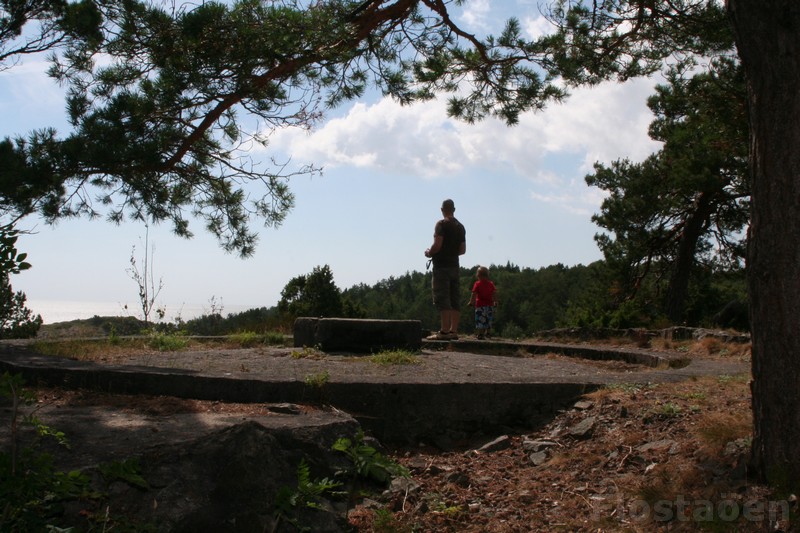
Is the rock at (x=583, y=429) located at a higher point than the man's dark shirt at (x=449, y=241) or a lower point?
lower

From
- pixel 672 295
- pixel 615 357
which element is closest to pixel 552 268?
pixel 672 295

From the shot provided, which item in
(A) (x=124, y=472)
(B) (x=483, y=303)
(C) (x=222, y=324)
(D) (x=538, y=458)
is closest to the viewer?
(A) (x=124, y=472)

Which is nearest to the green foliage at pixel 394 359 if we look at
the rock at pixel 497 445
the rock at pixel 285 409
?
the rock at pixel 497 445

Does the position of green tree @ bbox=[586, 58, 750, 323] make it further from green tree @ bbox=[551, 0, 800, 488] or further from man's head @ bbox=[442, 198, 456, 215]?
green tree @ bbox=[551, 0, 800, 488]

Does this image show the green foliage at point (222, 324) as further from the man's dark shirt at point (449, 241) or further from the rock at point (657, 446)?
the rock at point (657, 446)

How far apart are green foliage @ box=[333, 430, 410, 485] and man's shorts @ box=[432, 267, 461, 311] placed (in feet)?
17.0

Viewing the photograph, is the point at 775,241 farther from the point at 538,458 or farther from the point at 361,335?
the point at 361,335

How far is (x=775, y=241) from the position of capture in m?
2.95

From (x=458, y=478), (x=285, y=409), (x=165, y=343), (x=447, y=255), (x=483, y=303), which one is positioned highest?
(x=447, y=255)

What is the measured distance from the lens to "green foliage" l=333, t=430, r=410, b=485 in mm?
3283

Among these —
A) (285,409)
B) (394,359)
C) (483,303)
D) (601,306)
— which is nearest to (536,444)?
(285,409)

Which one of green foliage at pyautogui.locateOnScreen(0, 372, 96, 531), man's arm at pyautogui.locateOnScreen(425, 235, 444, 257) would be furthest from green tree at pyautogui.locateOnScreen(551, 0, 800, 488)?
man's arm at pyautogui.locateOnScreen(425, 235, 444, 257)

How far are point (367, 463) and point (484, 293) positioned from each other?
24.2 feet

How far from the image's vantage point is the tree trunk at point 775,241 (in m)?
2.89
